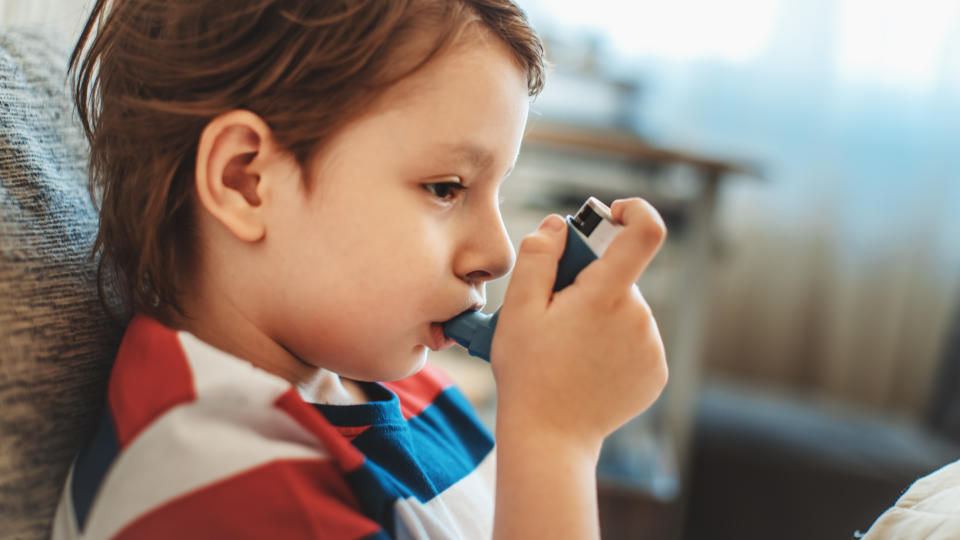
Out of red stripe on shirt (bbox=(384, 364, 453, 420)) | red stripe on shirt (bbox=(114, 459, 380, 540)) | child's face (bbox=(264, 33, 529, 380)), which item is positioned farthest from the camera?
red stripe on shirt (bbox=(384, 364, 453, 420))

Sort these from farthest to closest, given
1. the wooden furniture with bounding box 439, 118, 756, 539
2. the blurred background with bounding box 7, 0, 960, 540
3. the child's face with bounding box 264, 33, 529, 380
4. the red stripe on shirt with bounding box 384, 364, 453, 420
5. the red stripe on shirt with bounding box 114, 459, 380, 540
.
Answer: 1. the blurred background with bounding box 7, 0, 960, 540
2. the wooden furniture with bounding box 439, 118, 756, 539
3. the red stripe on shirt with bounding box 384, 364, 453, 420
4. the child's face with bounding box 264, 33, 529, 380
5. the red stripe on shirt with bounding box 114, 459, 380, 540

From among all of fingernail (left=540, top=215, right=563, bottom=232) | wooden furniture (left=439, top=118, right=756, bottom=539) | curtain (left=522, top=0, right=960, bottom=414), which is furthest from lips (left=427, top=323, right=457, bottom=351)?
curtain (left=522, top=0, right=960, bottom=414)

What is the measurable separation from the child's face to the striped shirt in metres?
0.09

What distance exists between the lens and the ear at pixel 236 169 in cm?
49

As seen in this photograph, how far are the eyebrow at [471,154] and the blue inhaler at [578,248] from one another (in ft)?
0.23

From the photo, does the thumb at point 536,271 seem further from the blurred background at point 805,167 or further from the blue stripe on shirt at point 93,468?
the blurred background at point 805,167

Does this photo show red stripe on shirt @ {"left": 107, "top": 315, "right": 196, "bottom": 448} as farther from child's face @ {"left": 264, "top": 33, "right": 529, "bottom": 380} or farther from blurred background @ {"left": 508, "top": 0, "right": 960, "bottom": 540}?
blurred background @ {"left": 508, "top": 0, "right": 960, "bottom": 540}

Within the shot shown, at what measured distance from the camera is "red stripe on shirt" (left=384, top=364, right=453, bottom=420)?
25.8 inches

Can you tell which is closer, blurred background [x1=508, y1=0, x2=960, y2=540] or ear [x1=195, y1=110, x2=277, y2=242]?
ear [x1=195, y1=110, x2=277, y2=242]

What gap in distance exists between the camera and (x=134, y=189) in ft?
1.67

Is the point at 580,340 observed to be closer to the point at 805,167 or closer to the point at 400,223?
the point at 400,223

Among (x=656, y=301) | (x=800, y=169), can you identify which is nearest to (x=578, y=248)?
(x=656, y=301)

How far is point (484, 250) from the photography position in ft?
1.76

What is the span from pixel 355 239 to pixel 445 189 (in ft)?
0.25
